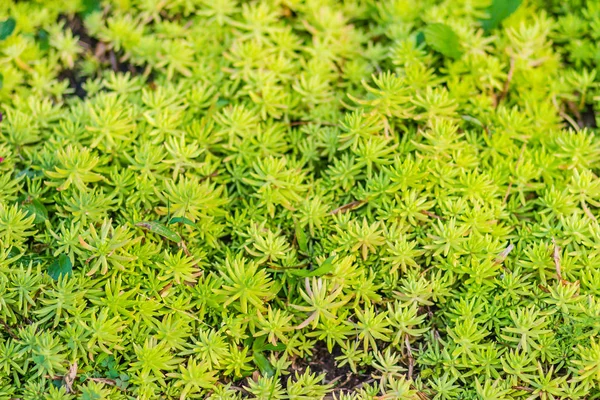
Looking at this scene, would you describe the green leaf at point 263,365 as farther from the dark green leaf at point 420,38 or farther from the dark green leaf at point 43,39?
the dark green leaf at point 43,39

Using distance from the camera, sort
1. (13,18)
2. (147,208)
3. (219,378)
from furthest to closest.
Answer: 1. (13,18)
2. (147,208)
3. (219,378)

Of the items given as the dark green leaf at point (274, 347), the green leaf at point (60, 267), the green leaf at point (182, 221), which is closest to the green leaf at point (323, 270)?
the dark green leaf at point (274, 347)

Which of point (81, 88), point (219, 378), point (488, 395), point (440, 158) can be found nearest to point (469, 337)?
point (488, 395)

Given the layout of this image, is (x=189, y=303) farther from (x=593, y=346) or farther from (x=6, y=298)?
(x=593, y=346)

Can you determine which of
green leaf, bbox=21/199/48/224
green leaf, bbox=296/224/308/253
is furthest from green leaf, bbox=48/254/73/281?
green leaf, bbox=296/224/308/253

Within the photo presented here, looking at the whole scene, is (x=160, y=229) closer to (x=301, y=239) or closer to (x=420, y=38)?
(x=301, y=239)
